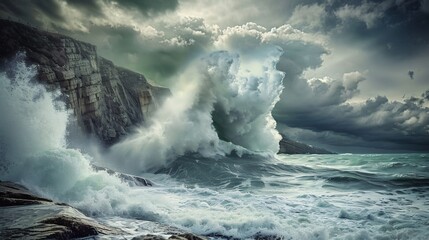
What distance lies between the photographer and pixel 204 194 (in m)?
11.2

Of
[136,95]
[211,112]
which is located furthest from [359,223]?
[136,95]

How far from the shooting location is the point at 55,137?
1352cm

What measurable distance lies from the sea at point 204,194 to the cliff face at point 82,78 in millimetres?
1804

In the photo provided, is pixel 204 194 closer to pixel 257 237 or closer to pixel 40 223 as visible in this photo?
pixel 257 237

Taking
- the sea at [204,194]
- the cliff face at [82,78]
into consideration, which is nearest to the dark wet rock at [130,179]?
the sea at [204,194]

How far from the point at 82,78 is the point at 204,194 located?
16.9 metres

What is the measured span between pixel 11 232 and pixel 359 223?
790cm

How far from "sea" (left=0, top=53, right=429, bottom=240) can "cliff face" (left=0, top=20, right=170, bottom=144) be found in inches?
71.0

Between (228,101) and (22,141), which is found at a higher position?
(228,101)

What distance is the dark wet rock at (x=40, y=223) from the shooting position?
Result: 4.30 meters

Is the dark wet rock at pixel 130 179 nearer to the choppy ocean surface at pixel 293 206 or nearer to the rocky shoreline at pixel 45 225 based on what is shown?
the choppy ocean surface at pixel 293 206

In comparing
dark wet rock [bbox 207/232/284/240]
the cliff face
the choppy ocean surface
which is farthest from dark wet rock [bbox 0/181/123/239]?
the cliff face

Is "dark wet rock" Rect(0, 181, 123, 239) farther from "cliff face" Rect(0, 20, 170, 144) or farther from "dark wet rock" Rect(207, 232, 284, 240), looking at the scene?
"cliff face" Rect(0, 20, 170, 144)

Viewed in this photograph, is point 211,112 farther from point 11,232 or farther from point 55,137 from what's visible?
point 11,232
